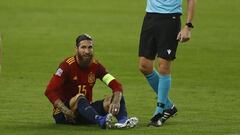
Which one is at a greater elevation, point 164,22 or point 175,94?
point 164,22

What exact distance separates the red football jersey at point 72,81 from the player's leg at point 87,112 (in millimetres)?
288

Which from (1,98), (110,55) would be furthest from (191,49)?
(1,98)

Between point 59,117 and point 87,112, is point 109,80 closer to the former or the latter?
point 87,112

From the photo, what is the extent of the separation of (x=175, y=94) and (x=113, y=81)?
478 cm

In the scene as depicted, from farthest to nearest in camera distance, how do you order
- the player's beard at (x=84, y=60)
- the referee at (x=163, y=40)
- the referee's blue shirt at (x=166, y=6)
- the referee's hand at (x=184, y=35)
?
the referee's blue shirt at (x=166, y=6) → the referee at (x=163, y=40) → the referee's hand at (x=184, y=35) → the player's beard at (x=84, y=60)

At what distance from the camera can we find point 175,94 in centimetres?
1628

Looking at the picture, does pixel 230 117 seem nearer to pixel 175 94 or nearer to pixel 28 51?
pixel 175 94

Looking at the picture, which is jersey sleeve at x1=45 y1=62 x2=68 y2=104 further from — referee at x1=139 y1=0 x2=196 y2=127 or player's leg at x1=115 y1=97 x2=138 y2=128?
referee at x1=139 y1=0 x2=196 y2=127

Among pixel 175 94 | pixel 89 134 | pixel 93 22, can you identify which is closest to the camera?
pixel 89 134

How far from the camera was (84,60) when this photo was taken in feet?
37.7

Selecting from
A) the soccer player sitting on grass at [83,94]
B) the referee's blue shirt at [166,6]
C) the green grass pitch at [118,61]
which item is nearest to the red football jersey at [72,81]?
the soccer player sitting on grass at [83,94]

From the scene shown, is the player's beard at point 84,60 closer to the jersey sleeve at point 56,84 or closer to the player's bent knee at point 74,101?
the jersey sleeve at point 56,84

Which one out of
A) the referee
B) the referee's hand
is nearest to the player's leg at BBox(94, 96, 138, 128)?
the referee

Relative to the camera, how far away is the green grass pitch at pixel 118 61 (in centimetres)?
1220
